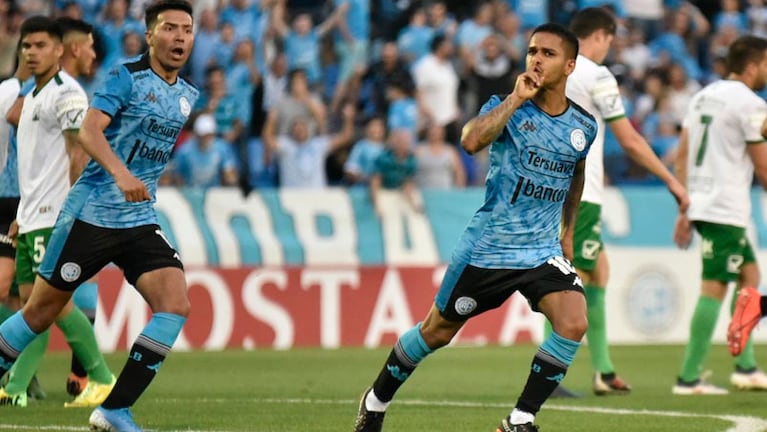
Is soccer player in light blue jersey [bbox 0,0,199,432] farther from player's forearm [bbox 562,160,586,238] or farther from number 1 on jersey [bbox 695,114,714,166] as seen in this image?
number 1 on jersey [bbox 695,114,714,166]

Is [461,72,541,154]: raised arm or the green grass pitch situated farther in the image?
the green grass pitch

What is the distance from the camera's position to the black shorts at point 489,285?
7820 mm

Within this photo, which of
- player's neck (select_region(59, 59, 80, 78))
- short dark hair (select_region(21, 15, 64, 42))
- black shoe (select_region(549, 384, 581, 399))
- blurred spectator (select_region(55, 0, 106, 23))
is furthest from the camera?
blurred spectator (select_region(55, 0, 106, 23))

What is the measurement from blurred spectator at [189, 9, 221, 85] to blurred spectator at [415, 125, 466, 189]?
3.27m

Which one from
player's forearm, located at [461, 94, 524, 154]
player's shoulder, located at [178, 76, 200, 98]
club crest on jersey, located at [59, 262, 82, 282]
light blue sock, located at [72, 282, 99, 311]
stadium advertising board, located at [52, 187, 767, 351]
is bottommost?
stadium advertising board, located at [52, 187, 767, 351]

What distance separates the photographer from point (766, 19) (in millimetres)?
23406

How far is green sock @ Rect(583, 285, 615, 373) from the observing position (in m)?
11.4

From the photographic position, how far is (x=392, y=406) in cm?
1020

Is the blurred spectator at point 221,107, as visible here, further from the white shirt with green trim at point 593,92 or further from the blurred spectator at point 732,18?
the blurred spectator at point 732,18

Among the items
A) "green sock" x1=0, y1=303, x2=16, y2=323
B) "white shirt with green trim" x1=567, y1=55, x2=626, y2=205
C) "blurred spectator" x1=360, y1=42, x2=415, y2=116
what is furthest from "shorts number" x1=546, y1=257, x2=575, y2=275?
"blurred spectator" x1=360, y1=42, x2=415, y2=116

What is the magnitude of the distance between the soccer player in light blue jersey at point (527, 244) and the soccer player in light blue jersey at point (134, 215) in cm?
126

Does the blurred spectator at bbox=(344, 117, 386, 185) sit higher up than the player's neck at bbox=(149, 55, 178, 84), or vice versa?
the player's neck at bbox=(149, 55, 178, 84)

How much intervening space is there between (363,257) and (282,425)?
27.6 ft

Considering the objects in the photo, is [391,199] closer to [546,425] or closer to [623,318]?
[623,318]
